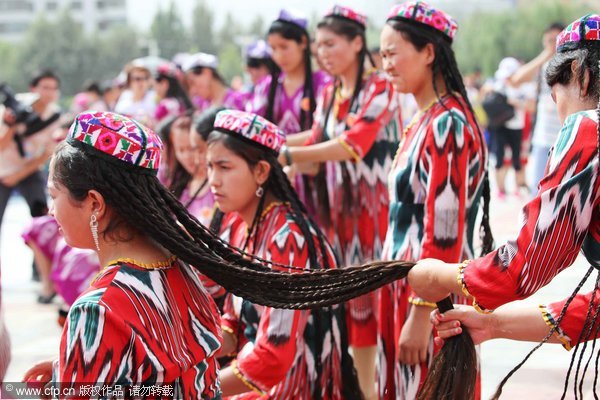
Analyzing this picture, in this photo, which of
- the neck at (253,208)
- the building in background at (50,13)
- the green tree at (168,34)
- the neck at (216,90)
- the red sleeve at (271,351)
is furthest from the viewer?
the building in background at (50,13)

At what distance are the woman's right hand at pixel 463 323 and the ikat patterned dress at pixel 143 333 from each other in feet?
1.99

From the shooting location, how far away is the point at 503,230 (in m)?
8.58

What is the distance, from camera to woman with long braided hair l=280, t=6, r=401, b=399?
4.61m

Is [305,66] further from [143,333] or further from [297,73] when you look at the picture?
[143,333]

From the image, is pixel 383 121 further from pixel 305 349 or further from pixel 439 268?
pixel 439 268

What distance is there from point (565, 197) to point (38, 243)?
19.0 ft

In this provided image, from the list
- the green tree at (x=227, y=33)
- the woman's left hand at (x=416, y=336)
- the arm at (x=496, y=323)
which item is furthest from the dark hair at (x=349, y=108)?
the green tree at (x=227, y=33)

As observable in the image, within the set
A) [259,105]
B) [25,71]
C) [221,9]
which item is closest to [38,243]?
[259,105]

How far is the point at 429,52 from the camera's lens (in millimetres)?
3561

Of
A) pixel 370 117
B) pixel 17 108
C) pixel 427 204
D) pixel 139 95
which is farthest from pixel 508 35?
pixel 427 204

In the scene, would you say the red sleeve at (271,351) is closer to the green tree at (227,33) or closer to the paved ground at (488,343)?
the paved ground at (488,343)

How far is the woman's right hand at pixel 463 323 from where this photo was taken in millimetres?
2520

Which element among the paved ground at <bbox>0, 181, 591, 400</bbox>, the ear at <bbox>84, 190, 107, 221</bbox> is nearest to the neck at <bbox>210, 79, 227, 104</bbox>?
the paved ground at <bbox>0, 181, 591, 400</bbox>

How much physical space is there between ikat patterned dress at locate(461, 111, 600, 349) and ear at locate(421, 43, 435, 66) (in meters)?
1.31
